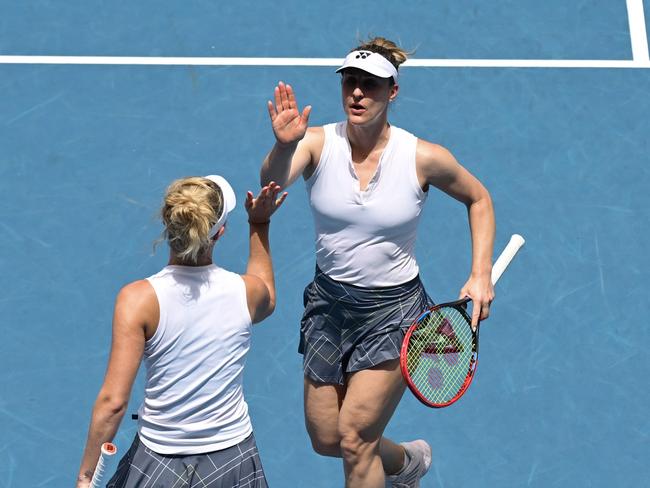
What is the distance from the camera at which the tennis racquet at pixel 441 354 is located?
5488 millimetres

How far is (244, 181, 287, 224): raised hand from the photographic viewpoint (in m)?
5.04

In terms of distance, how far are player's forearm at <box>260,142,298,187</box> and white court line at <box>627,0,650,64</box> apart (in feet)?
14.6

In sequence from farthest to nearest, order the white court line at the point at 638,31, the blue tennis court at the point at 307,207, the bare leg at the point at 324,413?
1. the white court line at the point at 638,31
2. the blue tennis court at the point at 307,207
3. the bare leg at the point at 324,413

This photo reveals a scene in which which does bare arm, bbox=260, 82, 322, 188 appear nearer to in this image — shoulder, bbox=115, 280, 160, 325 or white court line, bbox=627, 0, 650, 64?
shoulder, bbox=115, 280, 160, 325

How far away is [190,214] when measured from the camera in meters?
4.57

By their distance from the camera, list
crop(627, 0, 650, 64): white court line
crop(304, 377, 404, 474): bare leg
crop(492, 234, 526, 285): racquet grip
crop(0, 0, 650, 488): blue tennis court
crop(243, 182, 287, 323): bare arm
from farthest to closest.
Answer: crop(627, 0, 650, 64): white court line, crop(0, 0, 650, 488): blue tennis court, crop(492, 234, 526, 285): racquet grip, crop(304, 377, 404, 474): bare leg, crop(243, 182, 287, 323): bare arm

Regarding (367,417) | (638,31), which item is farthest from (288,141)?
(638,31)

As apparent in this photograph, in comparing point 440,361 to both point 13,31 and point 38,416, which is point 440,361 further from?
point 13,31

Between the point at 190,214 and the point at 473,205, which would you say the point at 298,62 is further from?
the point at 190,214

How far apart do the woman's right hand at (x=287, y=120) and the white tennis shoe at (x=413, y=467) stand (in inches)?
77.0

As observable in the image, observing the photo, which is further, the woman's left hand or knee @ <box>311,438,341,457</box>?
knee @ <box>311,438,341,457</box>

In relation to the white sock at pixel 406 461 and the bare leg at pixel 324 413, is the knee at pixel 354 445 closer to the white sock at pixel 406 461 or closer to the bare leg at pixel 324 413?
the bare leg at pixel 324 413

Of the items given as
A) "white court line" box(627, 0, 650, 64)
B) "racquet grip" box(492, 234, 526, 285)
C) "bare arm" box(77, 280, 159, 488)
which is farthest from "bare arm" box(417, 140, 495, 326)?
"white court line" box(627, 0, 650, 64)

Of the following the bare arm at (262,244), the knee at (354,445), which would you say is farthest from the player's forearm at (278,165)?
the knee at (354,445)
